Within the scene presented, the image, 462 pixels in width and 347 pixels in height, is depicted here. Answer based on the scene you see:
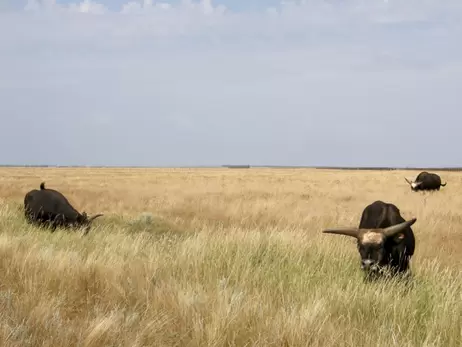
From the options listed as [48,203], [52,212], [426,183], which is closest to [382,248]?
[52,212]

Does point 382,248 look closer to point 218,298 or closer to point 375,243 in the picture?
point 375,243

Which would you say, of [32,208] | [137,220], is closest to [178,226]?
[137,220]

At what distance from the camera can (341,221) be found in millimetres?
15758

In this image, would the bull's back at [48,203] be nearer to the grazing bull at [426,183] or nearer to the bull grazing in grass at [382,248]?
the bull grazing in grass at [382,248]

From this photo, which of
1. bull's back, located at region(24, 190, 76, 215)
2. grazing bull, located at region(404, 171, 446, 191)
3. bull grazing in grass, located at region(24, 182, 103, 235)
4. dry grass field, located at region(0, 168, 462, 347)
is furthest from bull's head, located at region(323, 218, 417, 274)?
grazing bull, located at region(404, 171, 446, 191)

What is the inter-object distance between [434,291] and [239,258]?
248cm

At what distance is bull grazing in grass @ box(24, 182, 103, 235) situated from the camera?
12.8m

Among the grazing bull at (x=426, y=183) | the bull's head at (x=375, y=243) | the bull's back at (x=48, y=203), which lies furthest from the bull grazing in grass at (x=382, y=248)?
the grazing bull at (x=426, y=183)

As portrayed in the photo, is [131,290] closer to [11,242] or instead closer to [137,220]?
[11,242]

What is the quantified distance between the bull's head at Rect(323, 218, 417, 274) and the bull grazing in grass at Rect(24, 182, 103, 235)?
6.70 meters

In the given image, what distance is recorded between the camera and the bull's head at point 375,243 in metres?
7.32

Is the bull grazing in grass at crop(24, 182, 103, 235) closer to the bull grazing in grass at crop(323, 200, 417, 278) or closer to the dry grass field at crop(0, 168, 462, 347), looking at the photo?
the dry grass field at crop(0, 168, 462, 347)

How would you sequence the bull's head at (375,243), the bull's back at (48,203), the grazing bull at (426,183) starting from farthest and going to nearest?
the grazing bull at (426,183) < the bull's back at (48,203) < the bull's head at (375,243)

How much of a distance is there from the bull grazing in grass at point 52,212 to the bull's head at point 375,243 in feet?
22.0
